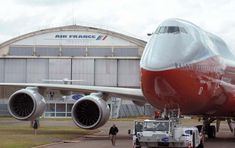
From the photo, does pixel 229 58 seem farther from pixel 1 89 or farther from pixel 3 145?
pixel 1 89

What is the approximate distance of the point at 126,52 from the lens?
76250mm

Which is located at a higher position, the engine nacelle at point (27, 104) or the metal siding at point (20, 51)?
the metal siding at point (20, 51)

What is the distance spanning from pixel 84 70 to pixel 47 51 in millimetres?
5936

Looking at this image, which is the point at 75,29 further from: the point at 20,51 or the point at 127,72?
the point at 127,72

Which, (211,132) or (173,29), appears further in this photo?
(211,132)

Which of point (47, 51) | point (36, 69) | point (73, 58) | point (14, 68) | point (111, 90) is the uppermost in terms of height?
point (47, 51)

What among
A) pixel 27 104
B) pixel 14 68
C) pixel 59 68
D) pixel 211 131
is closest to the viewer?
pixel 27 104

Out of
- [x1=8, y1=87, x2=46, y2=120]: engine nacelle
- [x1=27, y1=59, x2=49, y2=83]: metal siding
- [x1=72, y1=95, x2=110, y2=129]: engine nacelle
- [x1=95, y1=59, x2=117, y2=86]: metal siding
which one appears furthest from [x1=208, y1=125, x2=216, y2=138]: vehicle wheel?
[x1=27, y1=59, x2=49, y2=83]: metal siding

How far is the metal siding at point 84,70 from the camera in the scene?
246ft

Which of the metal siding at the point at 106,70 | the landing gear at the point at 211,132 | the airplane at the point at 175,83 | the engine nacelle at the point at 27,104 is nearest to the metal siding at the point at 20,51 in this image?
the metal siding at the point at 106,70

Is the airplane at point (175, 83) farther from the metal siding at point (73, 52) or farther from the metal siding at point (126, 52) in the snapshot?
the metal siding at point (126, 52)

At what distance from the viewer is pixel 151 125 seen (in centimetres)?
1948

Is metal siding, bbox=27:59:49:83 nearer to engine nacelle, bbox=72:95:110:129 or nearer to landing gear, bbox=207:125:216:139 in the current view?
landing gear, bbox=207:125:216:139

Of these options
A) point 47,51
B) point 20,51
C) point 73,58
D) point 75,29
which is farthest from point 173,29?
point 20,51
